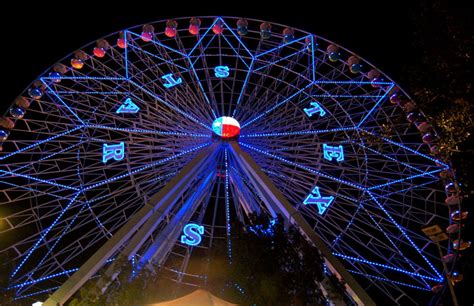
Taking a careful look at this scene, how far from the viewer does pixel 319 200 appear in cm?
1797

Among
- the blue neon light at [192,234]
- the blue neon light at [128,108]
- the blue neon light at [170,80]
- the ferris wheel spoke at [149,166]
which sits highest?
the blue neon light at [170,80]

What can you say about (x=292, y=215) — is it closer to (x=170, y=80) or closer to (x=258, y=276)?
(x=258, y=276)

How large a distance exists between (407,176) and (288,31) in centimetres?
711

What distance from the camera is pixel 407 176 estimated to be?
730 inches

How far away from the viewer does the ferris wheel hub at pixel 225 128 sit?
17344 mm

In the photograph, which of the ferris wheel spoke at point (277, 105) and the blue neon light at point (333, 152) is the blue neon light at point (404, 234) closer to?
the blue neon light at point (333, 152)

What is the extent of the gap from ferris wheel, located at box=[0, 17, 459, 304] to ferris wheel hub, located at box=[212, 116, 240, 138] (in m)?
0.05

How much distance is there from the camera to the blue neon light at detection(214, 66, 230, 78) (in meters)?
19.2

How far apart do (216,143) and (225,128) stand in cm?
61

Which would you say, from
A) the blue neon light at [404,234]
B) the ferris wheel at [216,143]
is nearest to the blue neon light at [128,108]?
the ferris wheel at [216,143]

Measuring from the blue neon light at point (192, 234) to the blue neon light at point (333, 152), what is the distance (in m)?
5.30

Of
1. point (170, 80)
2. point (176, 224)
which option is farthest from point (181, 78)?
point (176, 224)

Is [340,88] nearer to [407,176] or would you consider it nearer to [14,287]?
[407,176]

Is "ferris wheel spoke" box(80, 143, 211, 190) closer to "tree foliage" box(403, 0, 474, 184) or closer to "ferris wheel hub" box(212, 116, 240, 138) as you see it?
"ferris wheel hub" box(212, 116, 240, 138)
